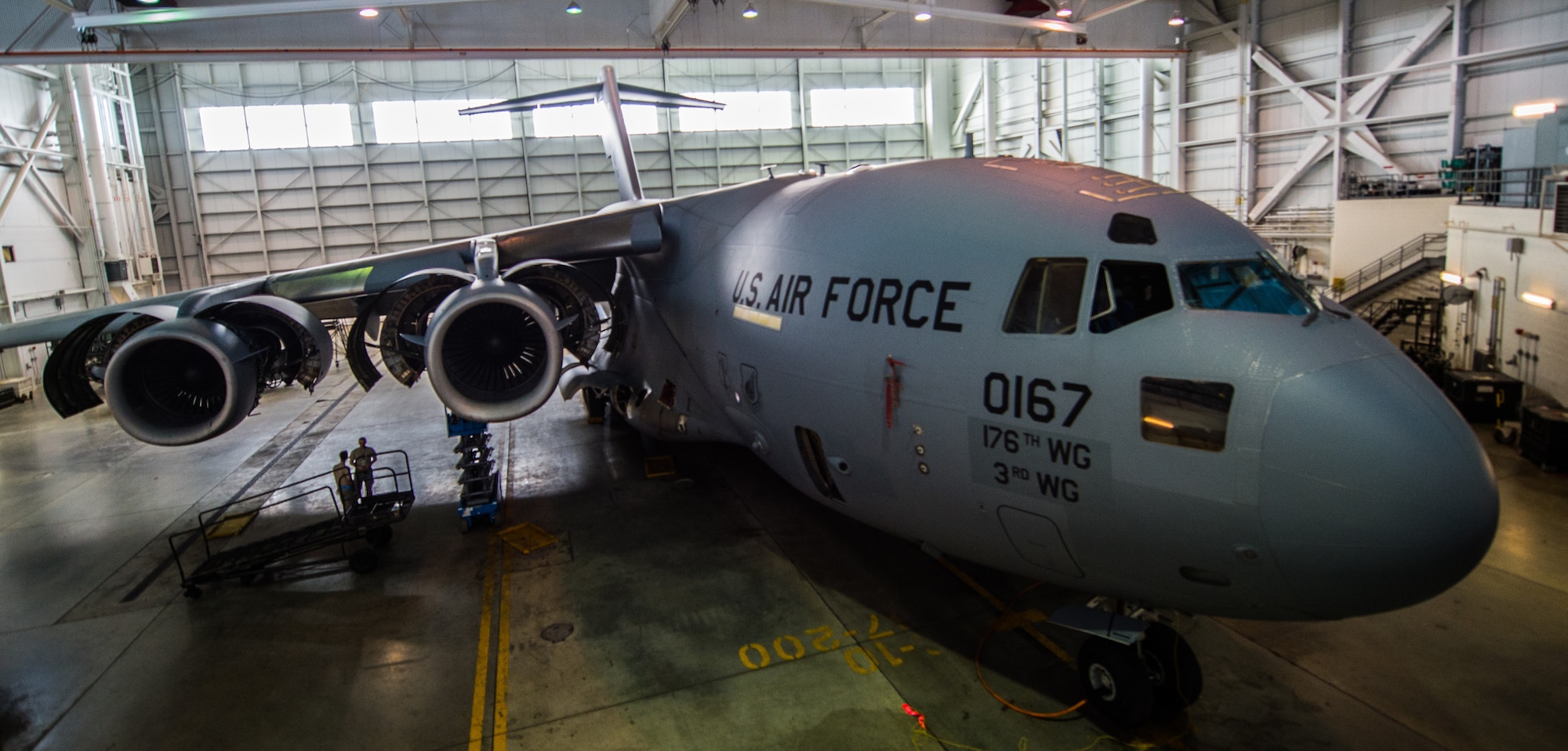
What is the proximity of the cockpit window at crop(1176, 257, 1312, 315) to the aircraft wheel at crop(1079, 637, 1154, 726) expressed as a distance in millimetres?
3054

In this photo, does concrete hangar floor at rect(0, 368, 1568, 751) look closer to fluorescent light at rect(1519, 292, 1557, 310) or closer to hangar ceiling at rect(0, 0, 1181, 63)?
fluorescent light at rect(1519, 292, 1557, 310)

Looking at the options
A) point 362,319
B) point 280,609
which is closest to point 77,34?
point 362,319

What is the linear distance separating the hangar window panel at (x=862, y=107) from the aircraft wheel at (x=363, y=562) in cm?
3147

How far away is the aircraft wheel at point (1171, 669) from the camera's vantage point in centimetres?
696

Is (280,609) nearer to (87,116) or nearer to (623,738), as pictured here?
(623,738)

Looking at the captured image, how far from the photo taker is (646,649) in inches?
337

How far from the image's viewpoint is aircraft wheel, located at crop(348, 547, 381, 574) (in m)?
10.9

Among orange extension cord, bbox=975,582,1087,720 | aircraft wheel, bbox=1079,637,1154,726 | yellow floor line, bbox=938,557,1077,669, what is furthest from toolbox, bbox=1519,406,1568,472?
aircraft wheel, bbox=1079,637,1154,726

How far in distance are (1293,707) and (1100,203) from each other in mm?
4705

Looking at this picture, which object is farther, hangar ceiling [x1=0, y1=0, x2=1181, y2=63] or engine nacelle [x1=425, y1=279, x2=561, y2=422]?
hangar ceiling [x1=0, y1=0, x2=1181, y2=63]

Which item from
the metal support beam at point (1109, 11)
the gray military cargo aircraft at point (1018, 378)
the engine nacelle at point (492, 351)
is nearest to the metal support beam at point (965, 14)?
the metal support beam at point (1109, 11)

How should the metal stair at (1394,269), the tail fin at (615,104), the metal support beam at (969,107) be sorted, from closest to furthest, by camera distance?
1. the tail fin at (615,104)
2. the metal stair at (1394,269)
3. the metal support beam at (969,107)

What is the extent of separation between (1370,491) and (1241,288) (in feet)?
4.87

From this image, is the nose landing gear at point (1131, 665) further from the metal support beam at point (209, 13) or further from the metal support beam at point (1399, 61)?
the metal support beam at point (1399, 61)
